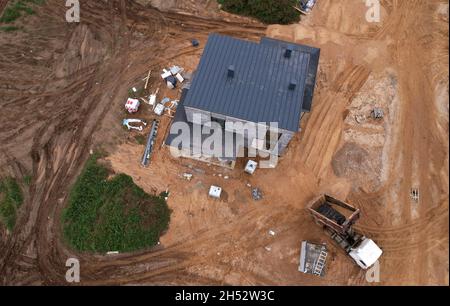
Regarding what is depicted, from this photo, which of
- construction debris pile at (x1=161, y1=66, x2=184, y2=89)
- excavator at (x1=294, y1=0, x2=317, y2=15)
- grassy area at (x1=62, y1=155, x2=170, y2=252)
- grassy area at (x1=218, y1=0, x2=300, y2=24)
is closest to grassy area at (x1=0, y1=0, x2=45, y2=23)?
construction debris pile at (x1=161, y1=66, x2=184, y2=89)

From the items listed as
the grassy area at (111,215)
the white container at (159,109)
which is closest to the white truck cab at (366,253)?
the grassy area at (111,215)

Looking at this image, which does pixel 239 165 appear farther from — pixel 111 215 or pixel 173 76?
pixel 111 215

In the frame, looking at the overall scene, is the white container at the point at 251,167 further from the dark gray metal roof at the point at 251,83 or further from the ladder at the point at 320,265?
the ladder at the point at 320,265

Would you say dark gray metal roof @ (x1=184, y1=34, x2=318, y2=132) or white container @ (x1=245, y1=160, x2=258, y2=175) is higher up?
dark gray metal roof @ (x1=184, y1=34, x2=318, y2=132)

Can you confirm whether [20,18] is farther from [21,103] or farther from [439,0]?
[439,0]

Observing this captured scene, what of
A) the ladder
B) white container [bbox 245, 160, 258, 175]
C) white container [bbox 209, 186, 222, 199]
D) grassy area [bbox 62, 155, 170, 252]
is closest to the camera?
the ladder

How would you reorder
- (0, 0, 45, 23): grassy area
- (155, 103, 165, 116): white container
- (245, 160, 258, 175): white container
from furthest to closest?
(0, 0, 45, 23): grassy area
(155, 103, 165, 116): white container
(245, 160, 258, 175): white container

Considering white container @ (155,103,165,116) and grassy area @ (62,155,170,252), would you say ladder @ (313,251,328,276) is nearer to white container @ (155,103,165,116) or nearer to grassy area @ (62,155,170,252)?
grassy area @ (62,155,170,252)
